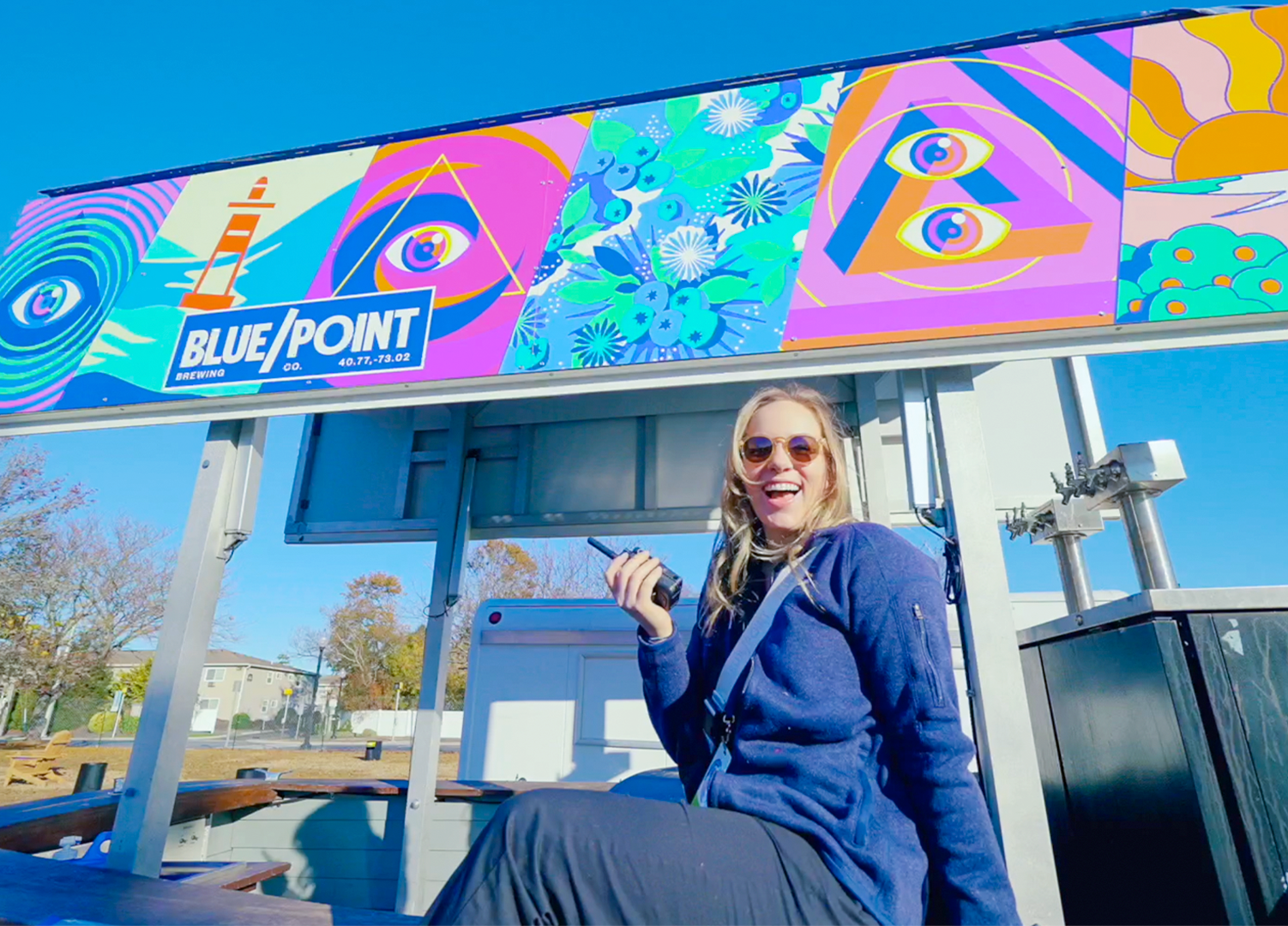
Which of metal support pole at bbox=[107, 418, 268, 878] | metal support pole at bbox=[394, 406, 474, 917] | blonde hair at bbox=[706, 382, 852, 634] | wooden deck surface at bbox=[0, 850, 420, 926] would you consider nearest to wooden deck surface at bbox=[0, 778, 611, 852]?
metal support pole at bbox=[394, 406, 474, 917]

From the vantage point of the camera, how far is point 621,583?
1333mm

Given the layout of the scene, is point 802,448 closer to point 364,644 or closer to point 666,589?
point 666,589

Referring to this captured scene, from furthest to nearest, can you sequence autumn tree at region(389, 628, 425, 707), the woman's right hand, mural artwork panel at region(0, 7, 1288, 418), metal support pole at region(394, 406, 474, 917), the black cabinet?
autumn tree at region(389, 628, 425, 707)
metal support pole at region(394, 406, 474, 917)
mural artwork panel at region(0, 7, 1288, 418)
the black cabinet
the woman's right hand

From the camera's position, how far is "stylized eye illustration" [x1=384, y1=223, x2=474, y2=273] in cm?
318

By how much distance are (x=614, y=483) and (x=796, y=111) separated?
2682 millimetres

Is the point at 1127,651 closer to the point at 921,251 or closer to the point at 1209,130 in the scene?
the point at 921,251

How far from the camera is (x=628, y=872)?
903 mm

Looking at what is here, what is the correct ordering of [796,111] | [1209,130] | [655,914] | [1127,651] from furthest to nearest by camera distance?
1. [796,111]
2. [1209,130]
3. [1127,651]
4. [655,914]

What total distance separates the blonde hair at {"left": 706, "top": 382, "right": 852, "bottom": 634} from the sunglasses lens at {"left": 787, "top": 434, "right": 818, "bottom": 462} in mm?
36

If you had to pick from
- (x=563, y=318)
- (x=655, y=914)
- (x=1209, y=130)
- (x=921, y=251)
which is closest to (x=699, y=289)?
(x=563, y=318)

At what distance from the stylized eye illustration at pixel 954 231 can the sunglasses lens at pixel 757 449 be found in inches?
57.6

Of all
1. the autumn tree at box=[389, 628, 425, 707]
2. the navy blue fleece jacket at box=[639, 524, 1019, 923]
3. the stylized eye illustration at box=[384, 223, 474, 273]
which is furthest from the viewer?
the autumn tree at box=[389, 628, 425, 707]

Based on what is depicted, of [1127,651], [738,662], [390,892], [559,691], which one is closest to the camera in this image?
[738,662]

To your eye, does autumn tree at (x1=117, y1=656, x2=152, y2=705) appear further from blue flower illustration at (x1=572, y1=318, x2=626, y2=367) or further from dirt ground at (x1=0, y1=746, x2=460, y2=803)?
blue flower illustration at (x1=572, y1=318, x2=626, y2=367)
